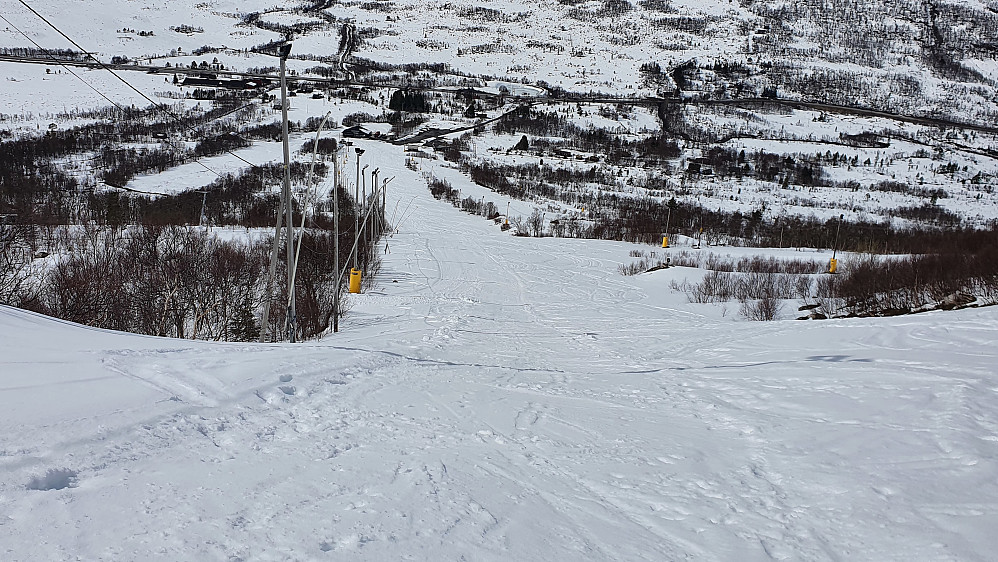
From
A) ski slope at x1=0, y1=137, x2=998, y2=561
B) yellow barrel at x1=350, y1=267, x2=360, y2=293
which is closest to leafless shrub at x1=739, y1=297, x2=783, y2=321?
ski slope at x1=0, y1=137, x2=998, y2=561

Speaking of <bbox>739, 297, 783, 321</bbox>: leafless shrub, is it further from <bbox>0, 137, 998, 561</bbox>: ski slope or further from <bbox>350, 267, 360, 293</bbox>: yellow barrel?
<bbox>350, 267, 360, 293</bbox>: yellow barrel

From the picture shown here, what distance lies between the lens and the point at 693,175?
156250 millimetres

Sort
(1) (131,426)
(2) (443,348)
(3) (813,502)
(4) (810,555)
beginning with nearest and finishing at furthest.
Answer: (4) (810,555), (1) (131,426), (3) (813,502), (2) (443,348)

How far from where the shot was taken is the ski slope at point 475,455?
4219 mm

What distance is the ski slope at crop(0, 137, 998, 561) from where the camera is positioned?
4219 mm

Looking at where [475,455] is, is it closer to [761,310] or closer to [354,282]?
[761,310]

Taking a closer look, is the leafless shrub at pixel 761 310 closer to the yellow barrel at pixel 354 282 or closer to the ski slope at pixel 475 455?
the ski slope at pixel 475 455

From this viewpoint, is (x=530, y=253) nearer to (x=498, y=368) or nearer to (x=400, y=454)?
(x=498, y=368)

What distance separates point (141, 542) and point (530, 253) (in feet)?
161

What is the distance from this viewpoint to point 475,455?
632 cm

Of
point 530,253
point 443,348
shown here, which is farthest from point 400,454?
point 530,253

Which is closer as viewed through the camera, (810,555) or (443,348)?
(810,555)

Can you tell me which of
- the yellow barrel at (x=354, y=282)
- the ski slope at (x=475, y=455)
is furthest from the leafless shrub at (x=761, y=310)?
the yellow barrel at (x=354, y=282)

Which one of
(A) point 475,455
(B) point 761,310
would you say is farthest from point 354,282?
(A) point 475,455
